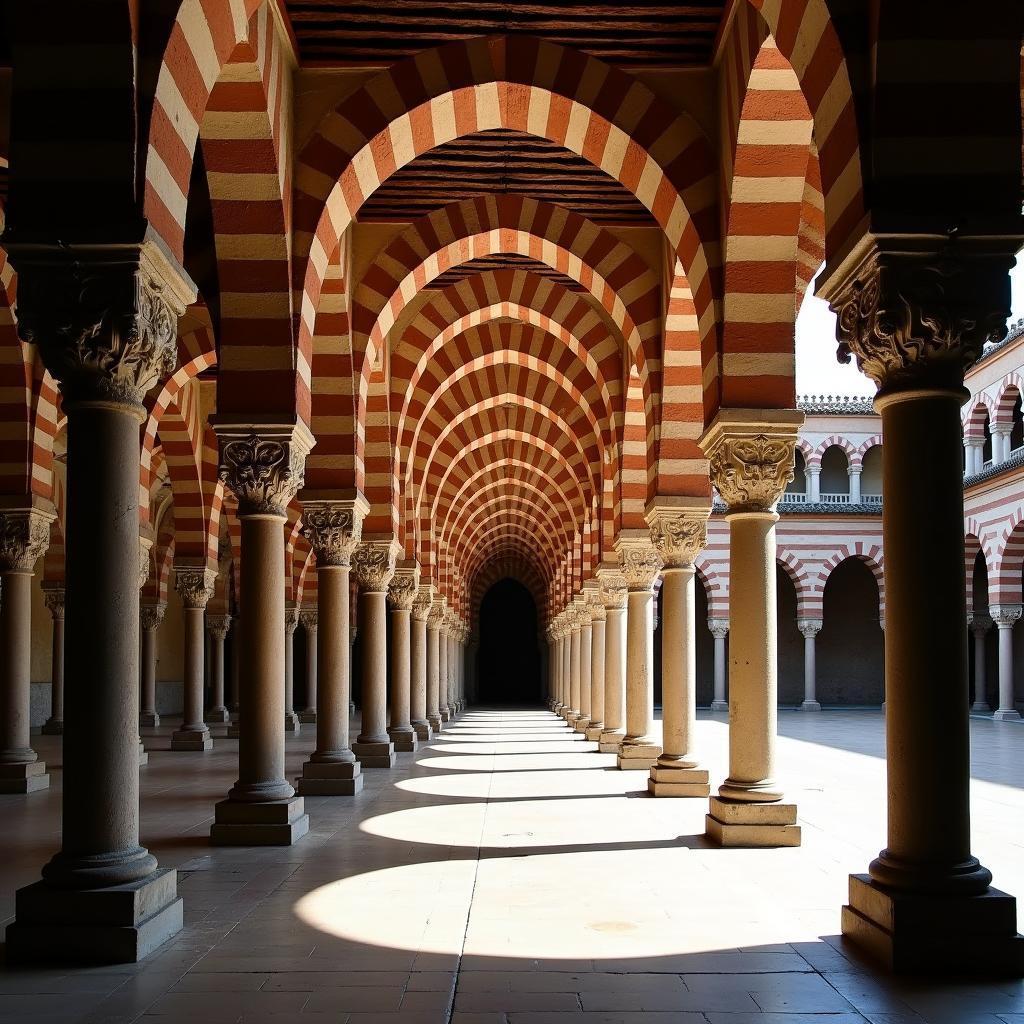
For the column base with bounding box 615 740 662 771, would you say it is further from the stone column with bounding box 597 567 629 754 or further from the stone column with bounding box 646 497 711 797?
the stone column with bounding box 646 497 711 797

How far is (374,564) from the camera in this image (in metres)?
13.1

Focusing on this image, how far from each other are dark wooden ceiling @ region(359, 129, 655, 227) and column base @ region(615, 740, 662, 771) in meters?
5.97

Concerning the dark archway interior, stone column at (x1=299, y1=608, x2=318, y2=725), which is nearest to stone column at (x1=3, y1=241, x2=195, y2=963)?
stone column at (x1=299, y1=608, x2=318, y2=725)

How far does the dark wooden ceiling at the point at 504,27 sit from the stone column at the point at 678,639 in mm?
3916

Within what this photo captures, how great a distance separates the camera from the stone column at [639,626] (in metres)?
13.0

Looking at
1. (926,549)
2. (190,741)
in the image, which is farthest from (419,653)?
(926,549)

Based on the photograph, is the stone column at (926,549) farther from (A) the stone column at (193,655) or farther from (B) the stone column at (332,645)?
(A) the stone column at (193,655)

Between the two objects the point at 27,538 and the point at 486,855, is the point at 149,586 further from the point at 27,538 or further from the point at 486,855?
the point at 486,855

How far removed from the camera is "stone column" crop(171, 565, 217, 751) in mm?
16844

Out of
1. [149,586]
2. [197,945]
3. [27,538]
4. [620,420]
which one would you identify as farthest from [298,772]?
[149,586]

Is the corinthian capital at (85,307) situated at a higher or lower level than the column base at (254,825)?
higher

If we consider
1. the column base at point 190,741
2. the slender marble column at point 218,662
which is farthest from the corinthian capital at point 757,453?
the slender marble column at point 218,662

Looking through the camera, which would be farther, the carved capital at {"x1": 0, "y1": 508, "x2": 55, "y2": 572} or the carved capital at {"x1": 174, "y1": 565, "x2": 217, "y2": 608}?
the carved capital at {"x1": 174, "y1": 565, "x2": 217, "y2": 608}

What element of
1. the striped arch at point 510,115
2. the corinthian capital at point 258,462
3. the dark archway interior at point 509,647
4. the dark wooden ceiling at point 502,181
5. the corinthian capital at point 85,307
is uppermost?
the dark wooden ceiling at point 502,181
